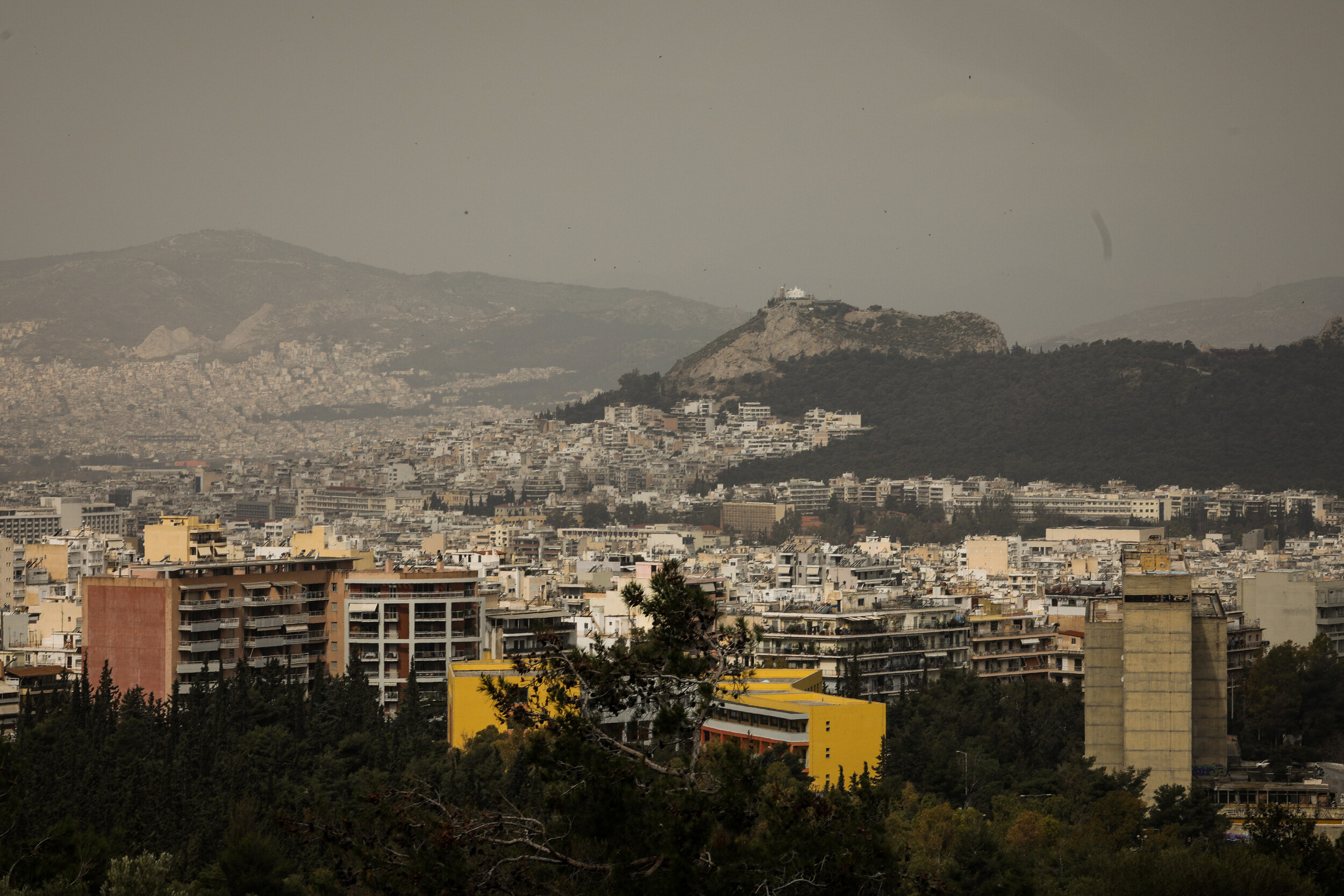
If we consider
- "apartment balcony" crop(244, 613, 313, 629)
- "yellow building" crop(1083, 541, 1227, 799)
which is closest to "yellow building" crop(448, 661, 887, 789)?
"yellow building" crop(1083, 541, 1227, 799)

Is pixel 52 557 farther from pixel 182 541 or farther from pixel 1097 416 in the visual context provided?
pixel 1097 416

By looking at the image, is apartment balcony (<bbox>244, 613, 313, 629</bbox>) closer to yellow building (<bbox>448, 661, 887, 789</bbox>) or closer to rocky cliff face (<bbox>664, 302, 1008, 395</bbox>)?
yellow building (<bbox>448, 661, 887, 789</bbox>)

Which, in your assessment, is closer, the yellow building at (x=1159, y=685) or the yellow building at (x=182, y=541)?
the yellow building at (x=1159, y=685)

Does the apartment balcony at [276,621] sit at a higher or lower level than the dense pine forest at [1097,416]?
lower

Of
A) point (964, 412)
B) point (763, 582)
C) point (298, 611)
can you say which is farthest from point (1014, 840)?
point (964, 412)

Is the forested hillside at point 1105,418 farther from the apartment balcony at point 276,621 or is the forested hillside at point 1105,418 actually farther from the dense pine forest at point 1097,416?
the apartment balcony at point 276,621

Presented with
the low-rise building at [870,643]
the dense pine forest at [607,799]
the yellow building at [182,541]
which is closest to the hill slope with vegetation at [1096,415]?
the low-rise building at [870,643]
